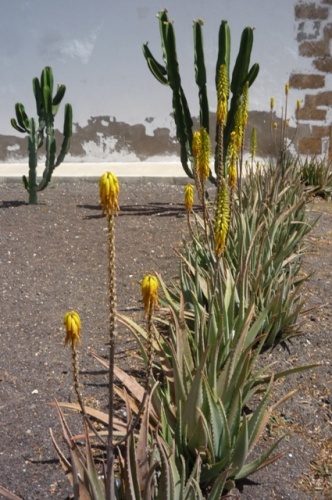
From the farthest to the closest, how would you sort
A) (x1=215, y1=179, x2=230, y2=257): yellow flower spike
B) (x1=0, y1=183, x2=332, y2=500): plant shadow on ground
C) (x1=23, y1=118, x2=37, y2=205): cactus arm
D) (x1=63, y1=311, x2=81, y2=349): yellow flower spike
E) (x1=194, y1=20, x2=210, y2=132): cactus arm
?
1. (x1=23, y1=118, x2=37, y2=205): cactus arm
2. (x1=194, y1=20, x2=210, y2=132): cactus arm
3. (x1=0, y1=183, x2=332, y2=500): plant shadow on ground
4. (x1=215, y1=179, x2=230, y2=257): yellow flower spike
5. (x1=63, y1=311, x2=81, y2=349): yellow flower spike

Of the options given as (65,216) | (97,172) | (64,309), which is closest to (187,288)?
(64,309)

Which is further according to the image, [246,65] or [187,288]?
[246,65]

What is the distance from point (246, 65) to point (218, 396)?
4384 mm

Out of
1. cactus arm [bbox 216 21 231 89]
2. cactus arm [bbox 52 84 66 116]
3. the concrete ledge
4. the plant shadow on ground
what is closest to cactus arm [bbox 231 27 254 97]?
cactus arm [bbox 216 21 231 89]

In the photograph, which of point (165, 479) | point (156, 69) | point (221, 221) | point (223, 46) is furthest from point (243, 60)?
point (165, 479)

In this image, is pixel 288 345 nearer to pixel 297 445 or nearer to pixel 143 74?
pixel 297 445

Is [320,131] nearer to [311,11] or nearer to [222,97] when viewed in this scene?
[311,11]

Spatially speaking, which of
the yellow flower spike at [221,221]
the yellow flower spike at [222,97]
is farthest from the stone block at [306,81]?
the yellow flower spike at [221,221]

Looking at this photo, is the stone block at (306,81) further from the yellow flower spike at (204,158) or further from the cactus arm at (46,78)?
the yellow flower spike at (204,158)

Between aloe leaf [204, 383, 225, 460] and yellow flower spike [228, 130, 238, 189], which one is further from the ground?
yellow flower spike [228, 130, 238, 189]

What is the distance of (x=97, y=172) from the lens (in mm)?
8445

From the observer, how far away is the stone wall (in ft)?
28.5

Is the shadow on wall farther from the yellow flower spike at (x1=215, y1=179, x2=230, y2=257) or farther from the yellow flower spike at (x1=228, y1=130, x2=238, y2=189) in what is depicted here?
the yellow flower spike at (x1=215, y1=179, x2=230, y2=257)

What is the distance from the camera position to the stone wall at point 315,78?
870 cm
